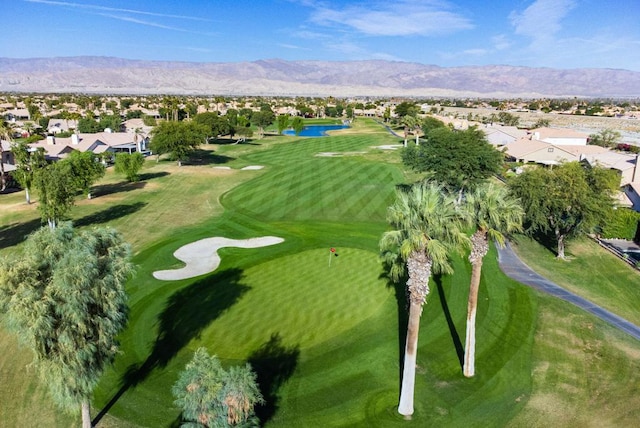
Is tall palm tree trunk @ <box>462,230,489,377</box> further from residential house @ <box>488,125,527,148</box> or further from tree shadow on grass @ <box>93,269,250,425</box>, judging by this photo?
residential house @ <box>488,125,527,148</box>

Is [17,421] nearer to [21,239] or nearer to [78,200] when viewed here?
[21,239]

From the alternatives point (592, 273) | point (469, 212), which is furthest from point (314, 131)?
point (469, 212)

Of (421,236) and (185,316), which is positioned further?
(185,316)

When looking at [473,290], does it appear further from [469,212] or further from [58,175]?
[58,175]

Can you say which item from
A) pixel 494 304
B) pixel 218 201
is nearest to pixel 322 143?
pixel 218 201

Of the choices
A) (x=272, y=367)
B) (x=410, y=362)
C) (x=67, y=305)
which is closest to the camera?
(x=67, y=305)

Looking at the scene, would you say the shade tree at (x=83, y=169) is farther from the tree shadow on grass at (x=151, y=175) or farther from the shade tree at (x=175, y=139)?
the shade tree at (x=175, y=139)

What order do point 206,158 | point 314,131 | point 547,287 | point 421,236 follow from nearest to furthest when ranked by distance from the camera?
1. point 421,236
2. point 547,287
3. point 206,158
4. point 314,131
